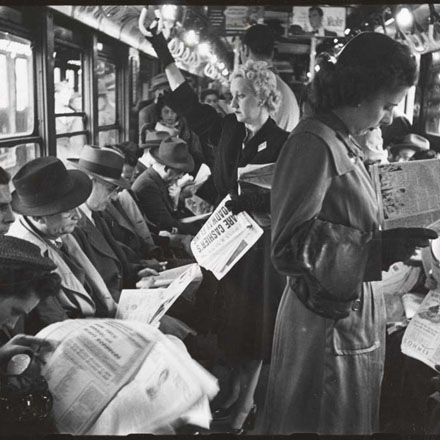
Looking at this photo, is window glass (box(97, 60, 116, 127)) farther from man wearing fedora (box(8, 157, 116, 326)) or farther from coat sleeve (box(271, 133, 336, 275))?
coat sleeve (box(271, 133, 336, 275))

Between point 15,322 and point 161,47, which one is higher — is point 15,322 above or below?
below

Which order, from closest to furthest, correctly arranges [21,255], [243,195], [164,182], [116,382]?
1. [21,255]
2. [116,382]
3. [243,195]
4. [164,182]

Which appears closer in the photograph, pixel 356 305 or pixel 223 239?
pixel 356 305

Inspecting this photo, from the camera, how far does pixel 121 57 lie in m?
2.50

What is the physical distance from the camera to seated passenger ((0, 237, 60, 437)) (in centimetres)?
218

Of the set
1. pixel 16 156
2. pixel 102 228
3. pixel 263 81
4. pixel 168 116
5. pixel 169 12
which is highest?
pixel 169 12

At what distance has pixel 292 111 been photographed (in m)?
2.30

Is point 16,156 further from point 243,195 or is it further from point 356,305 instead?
point 356,305

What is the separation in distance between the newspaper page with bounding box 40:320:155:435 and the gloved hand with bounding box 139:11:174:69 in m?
1.12

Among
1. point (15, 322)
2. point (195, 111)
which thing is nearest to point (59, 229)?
point (15, 322)

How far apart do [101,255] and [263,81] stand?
0.99 m

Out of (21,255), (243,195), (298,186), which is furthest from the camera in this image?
(243,195)

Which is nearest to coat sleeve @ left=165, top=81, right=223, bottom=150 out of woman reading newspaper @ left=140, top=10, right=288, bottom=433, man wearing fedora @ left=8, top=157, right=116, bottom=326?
woman reading newspaper @ left=140, top=10, right=288, bottom=433

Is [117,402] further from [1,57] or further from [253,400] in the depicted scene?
[1,57]
